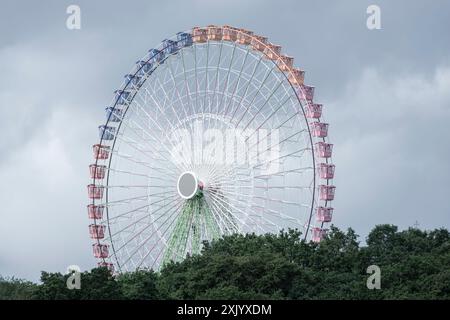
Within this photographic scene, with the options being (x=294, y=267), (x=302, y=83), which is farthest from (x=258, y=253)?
(x=302, y=83)

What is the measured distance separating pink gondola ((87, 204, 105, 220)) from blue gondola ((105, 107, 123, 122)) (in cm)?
629

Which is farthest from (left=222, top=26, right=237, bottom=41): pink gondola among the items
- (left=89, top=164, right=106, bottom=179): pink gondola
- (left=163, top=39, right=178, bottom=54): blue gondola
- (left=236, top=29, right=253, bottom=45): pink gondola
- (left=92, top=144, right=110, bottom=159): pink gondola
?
(left=89, top=164, right=106, bottom=179): pink gondola

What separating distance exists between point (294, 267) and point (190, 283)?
20.3 ft

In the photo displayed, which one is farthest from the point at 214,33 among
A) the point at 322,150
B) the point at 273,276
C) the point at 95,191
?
the point at 273,276

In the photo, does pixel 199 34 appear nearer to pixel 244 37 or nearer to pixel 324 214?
pixel 244 37

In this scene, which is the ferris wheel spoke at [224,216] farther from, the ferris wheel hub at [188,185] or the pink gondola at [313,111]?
the pink gondola at [313,111]

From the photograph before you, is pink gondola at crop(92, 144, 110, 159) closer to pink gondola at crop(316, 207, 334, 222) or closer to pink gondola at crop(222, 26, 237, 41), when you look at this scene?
pink gondola at crop(222, 26, 237, 41)

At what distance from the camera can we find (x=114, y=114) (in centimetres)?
8662

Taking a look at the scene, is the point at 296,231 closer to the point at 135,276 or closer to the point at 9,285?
the point at 135,276

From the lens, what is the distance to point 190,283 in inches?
2773

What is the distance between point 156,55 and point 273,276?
2252 cm
